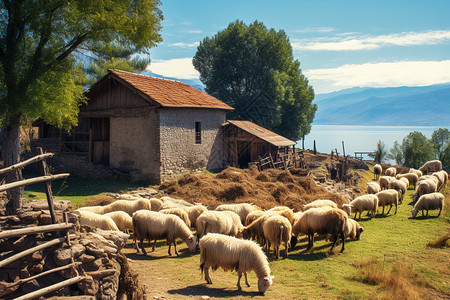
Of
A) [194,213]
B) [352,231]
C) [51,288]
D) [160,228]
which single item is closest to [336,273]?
[352,231]

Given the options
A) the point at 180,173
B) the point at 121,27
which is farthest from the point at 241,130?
the point at 121,27

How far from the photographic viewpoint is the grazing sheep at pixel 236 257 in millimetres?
8578

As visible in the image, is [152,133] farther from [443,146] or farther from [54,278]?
[443,146]

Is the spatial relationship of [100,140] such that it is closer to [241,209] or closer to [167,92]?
[167,92]

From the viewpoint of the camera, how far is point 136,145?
23016 mm

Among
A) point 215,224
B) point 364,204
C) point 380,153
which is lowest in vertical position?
point 364,204

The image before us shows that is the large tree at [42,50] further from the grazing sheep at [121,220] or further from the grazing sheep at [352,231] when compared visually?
the grazing sheep at [352,231]

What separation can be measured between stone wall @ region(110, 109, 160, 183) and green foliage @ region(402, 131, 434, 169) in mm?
48627

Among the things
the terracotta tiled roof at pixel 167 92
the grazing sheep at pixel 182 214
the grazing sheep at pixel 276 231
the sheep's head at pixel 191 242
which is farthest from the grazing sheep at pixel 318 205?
the terracotta tiled roof at pixel 167 92

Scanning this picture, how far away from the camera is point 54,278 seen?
20.4 ft

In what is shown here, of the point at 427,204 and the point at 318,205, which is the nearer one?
the point at 318,205

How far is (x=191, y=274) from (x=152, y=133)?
14048 millimetres

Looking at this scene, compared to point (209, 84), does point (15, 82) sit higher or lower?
lower

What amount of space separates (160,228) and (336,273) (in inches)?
224
